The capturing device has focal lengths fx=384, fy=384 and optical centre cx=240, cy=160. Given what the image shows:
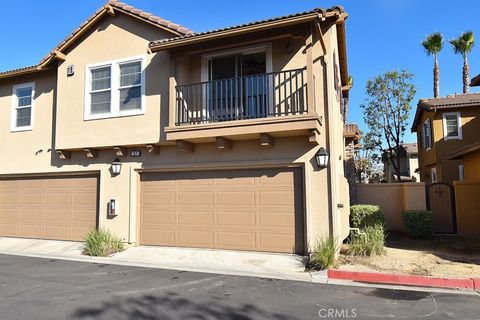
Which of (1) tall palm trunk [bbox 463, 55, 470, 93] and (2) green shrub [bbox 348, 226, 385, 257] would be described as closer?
(2) green shrub [bbox 348, 226, 385, 257]

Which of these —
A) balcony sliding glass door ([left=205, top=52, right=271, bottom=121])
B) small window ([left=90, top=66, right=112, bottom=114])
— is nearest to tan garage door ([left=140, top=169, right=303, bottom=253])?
balcony sliding glass door ([left=205, top=52, right=271, bottom=121])

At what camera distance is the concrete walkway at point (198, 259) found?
29.0 feet

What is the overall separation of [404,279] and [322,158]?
3305mm

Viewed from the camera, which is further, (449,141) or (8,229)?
(449,141)

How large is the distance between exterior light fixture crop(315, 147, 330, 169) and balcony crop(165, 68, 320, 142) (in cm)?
63

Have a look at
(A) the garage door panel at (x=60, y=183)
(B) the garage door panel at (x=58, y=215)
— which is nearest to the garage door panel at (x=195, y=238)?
(B) the garage door panel at (x=58, y=215)

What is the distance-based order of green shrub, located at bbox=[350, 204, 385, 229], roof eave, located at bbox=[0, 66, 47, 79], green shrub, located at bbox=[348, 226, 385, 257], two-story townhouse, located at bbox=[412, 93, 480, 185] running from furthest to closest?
two-story townhouse, located at bbox=[412, 93, 480, 185] → roof eave, located at bbox=[0, 66, 47, 79] → green shrub, located at bbox=[350, 204, 385, 229] → green shrub, located at bbox=[348, 226, 385, 257]

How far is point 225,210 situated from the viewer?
35.5ft

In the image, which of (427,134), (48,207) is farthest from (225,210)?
(427,134)

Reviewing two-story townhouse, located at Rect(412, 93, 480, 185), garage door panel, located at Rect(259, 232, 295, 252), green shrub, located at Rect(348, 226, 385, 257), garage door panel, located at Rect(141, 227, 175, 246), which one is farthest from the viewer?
two-story townhouse, located at Rect(412, 93, 480, 185)

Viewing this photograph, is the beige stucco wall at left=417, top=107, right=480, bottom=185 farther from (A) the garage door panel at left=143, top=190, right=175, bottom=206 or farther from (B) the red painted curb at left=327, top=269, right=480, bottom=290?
(A) the garage door panel at left=143, top=190, right=175, bottom=206

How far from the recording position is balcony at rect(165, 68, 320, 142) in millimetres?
9534

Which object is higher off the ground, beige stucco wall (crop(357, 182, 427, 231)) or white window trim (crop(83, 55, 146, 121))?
white window trim (crop(83, 55, 146, 121))

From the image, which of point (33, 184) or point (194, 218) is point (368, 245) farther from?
point (33, 184)
